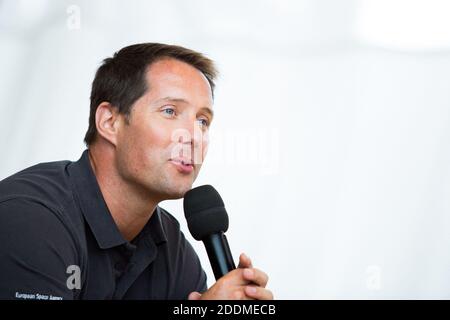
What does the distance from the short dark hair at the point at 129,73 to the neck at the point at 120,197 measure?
109 millimetres

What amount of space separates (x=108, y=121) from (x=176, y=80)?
18cm

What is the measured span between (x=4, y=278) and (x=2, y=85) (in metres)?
1.45

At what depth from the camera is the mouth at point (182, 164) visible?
1205 millimetres

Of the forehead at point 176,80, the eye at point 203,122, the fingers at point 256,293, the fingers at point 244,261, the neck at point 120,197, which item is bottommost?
the fingers at point 256,293

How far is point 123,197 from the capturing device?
1.27 m

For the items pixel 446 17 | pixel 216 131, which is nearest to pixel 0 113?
pixel 216 131

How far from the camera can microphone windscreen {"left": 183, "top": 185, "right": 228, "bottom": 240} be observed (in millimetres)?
1049

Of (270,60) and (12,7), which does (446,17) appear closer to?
(270,60)

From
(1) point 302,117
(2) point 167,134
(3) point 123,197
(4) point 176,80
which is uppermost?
(1) point 302,117

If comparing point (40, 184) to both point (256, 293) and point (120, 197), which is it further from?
point (256, 293)

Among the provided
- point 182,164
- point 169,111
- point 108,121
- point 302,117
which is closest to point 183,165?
point 182,164

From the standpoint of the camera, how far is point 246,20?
2312mm

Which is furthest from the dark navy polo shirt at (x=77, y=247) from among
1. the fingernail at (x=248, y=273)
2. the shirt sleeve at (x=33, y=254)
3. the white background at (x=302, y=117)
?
the white background at (x=302, y=117)

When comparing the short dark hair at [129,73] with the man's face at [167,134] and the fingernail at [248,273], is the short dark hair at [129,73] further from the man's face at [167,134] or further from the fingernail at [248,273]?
the fingernail at [248,273]
